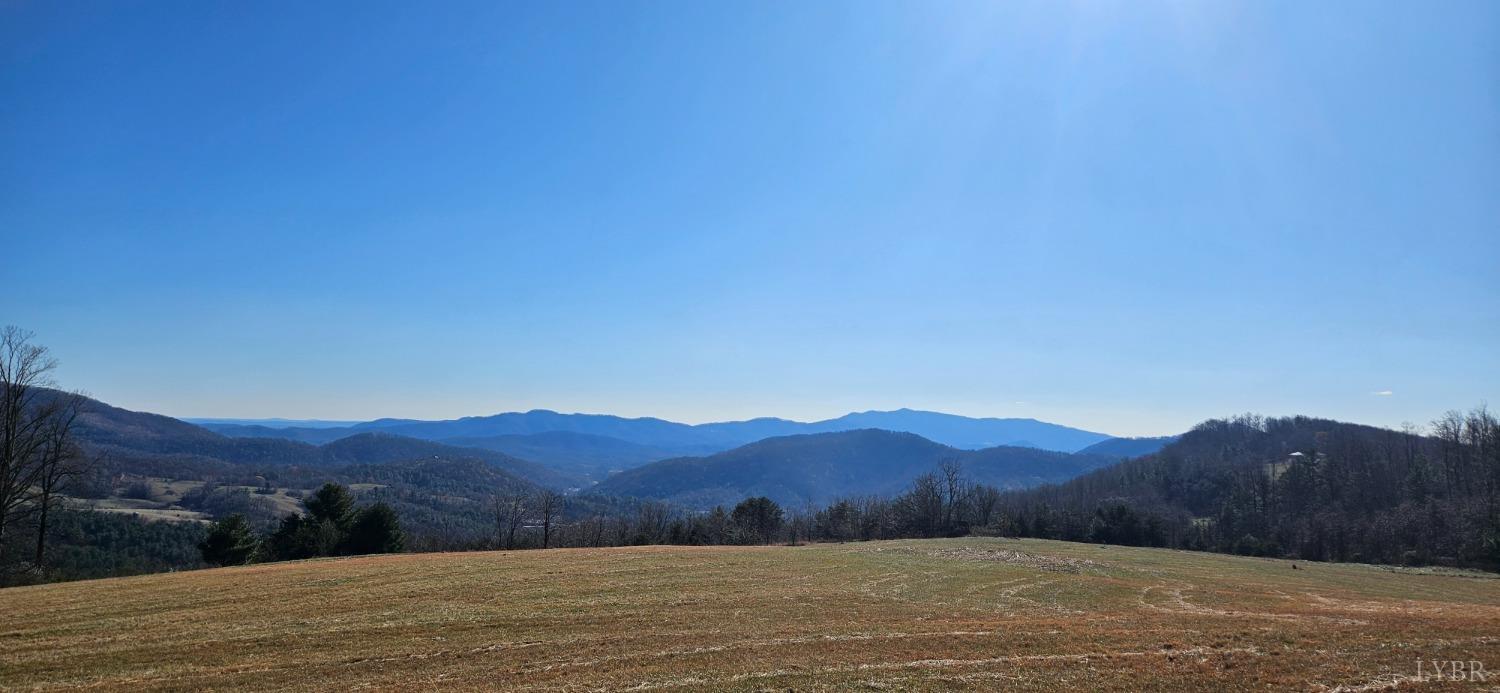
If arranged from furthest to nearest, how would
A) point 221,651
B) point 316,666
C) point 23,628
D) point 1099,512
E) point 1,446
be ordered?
point 1099,512 → point 1,446 → point 23,628 → point 221,651 → point 316,666

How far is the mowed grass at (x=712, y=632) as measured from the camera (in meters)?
15.2

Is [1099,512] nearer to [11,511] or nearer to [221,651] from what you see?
[221,651]

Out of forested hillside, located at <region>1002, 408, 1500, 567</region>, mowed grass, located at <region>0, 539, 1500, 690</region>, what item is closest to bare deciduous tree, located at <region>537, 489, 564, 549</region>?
mowed grass, located at <region>0, 539, 1500, 690</region>

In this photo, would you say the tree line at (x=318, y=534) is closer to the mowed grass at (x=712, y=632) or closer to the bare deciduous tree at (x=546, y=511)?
the bare deciduous tree at (x=546, y=511)

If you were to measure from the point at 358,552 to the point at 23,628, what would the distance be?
4949 centimetres

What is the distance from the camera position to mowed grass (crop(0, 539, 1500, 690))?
15.2 m

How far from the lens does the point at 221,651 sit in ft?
57.7

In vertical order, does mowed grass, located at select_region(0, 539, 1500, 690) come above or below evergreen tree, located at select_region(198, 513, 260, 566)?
above

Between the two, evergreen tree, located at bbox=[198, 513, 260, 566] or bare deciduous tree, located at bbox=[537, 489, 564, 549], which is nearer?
evergreen tree, located at bbox=[198, 513, 260, 566]

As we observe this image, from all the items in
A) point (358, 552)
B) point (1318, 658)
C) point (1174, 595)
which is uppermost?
point (1318, 658)

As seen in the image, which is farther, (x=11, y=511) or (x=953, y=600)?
(x=11, y=511)

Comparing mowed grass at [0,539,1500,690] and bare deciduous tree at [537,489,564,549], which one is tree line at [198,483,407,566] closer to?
bare deciduous tree at [537,489,564,549]

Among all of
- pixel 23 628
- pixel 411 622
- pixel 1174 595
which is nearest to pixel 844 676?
pixel 411 622

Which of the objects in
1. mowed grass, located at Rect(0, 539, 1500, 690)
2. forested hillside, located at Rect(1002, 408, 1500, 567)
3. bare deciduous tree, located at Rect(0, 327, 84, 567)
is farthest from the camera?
forested hillside, located at Rect(1002, 408, 1500, 567)
